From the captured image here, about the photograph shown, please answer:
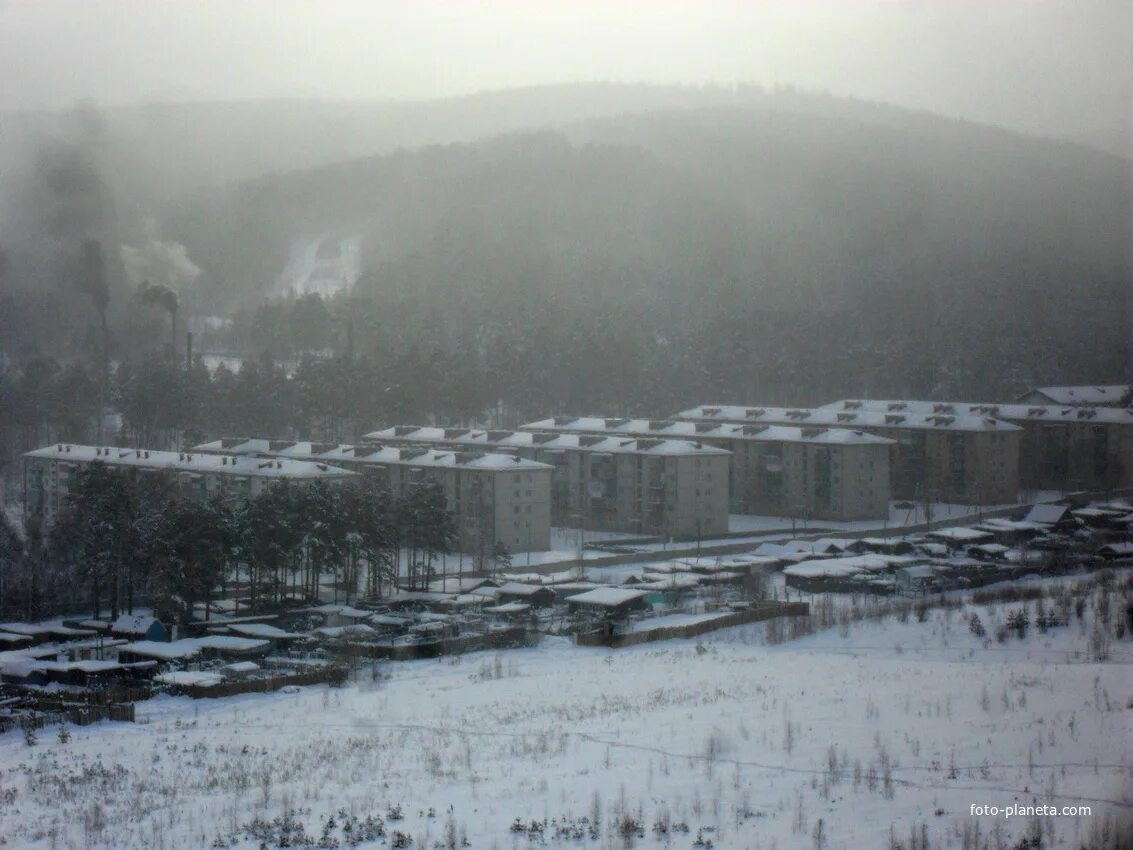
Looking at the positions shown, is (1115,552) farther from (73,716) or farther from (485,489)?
(73,716)

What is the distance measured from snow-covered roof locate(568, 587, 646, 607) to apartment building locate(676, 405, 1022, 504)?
20702 millimetres

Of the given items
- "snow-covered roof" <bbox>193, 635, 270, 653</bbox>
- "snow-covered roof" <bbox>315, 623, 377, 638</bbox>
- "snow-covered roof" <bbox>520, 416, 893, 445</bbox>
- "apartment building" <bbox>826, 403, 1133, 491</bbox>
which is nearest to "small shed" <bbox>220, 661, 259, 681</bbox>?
"snow-covered roof" <bbox>193, 635, 270, 653</bbox>

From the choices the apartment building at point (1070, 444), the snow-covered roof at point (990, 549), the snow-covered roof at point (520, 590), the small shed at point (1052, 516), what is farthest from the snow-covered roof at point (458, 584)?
the apartment building at point (1070, 444)

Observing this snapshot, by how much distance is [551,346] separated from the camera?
5288cm

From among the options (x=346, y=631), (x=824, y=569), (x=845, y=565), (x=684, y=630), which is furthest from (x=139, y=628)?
(x=845, y=565)

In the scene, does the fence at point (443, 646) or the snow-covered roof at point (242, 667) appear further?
the fence at point (443, 646)

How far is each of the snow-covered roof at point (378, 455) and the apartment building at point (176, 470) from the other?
4.10 ft

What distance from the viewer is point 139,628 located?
22766 mm

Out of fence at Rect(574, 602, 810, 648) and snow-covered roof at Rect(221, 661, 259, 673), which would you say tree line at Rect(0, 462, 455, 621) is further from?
fence at Rect(574, 602, 810, 648)

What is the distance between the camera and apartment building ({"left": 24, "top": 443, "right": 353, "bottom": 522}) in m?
34.2

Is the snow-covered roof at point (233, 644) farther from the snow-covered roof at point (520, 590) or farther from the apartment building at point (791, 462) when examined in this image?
the apartment building at point (791, 462)

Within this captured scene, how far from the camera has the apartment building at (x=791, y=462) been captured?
133 feet

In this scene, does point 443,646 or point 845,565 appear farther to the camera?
point 845,565

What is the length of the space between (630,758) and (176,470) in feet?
82.1
